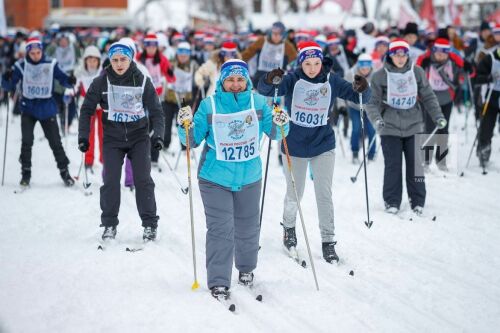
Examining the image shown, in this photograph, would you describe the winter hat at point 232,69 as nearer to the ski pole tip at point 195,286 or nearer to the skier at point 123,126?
the skier at point 123,126

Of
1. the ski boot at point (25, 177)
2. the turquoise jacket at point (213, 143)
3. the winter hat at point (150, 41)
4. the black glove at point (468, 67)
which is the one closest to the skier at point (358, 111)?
the black glove at point (468, 67)

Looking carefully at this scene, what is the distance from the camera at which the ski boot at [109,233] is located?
6.41 meters

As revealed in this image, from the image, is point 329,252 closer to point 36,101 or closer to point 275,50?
Answer: point 36,101

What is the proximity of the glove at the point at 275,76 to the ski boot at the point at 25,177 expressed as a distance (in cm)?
478

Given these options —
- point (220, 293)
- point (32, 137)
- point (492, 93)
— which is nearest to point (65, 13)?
point (32, 137)

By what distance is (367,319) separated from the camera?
4617 mm

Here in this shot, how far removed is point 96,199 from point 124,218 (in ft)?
3.48

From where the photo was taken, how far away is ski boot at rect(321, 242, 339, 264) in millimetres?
5898

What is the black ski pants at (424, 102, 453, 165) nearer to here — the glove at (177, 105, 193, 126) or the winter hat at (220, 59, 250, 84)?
the winter hat at (220, 59, 250, 84)

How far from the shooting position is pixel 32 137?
8.77 m

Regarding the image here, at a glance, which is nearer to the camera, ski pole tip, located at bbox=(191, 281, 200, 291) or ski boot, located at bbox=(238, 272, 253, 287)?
ski pole tip, located at bbox=(191, 281, 200, 291)

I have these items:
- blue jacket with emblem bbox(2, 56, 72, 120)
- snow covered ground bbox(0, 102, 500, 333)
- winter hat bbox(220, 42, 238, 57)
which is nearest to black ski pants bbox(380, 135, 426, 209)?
snow covered ground bbox(0, 102, 500, 333)

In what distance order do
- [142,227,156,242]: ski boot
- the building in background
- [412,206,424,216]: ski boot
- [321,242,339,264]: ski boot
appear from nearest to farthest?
[321,242,339,264]: ski boot < [142,227,156,242]: ski boot < [412,206,424,216]: ski boot < the building in background

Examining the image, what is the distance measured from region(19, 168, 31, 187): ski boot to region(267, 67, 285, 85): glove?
15.7 feet
